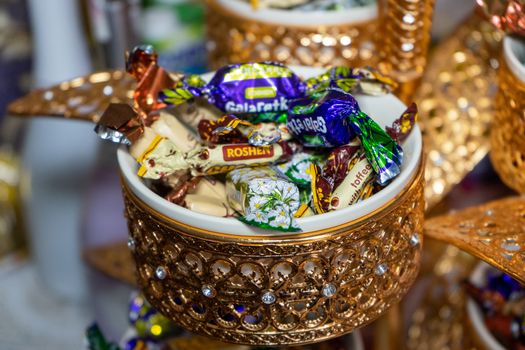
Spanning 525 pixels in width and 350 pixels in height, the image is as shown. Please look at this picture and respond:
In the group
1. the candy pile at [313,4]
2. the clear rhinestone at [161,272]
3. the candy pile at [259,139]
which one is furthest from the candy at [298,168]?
the candy pile at [313,4]

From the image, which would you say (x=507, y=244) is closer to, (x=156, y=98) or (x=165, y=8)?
(x=156, y=98)

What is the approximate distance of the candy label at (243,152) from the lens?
49cm

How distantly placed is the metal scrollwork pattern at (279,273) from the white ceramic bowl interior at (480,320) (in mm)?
167

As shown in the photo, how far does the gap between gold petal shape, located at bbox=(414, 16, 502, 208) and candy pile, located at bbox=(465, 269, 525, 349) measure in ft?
0.30

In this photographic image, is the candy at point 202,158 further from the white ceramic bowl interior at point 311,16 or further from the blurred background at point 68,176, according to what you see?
the blurred background at point 68,176

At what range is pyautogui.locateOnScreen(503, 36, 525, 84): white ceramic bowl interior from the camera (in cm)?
52

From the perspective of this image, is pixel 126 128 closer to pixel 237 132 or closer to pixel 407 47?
pixel 237 132

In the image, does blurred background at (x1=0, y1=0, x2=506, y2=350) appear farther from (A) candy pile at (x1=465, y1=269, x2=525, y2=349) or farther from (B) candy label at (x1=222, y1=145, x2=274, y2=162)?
(B) candy label at (x1=222, y1=145, x2=274, y2=162)

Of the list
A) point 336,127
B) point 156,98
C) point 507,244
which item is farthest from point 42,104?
point 507,244

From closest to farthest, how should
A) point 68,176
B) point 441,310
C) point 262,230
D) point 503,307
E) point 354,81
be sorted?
1. point 262,230
2. point 354,81
3. point 503,307
4. point 441,310
5. point 68,176

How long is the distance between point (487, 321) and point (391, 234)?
0.23 metres

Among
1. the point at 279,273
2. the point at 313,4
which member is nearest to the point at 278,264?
the point at 279,273

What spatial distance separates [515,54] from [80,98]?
0.37 meters

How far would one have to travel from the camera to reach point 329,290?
0.44m
